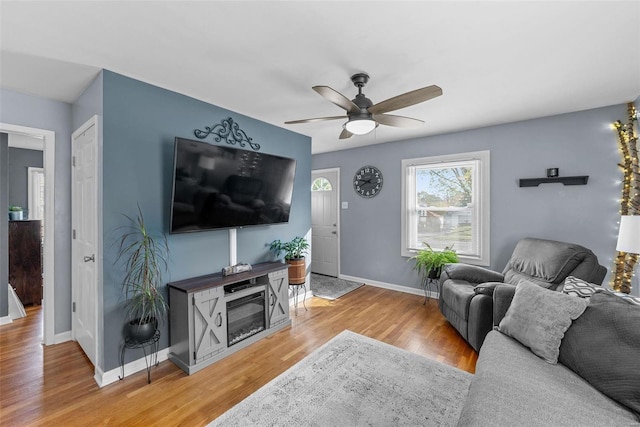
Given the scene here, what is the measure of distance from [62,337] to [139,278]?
142cm

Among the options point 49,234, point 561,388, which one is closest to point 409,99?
point 561,388

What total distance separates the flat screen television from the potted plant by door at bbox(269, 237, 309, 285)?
351mm

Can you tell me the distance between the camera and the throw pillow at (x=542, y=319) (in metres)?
1.63

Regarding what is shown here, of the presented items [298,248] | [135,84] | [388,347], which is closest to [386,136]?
[298,248]

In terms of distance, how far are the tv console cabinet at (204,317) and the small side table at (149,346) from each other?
0.43ft

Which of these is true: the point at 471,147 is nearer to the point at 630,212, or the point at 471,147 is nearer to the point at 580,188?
the point at 580,188

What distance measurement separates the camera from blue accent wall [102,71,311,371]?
224 centimetres

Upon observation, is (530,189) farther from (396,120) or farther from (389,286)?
(389,286)

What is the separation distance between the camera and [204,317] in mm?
2439

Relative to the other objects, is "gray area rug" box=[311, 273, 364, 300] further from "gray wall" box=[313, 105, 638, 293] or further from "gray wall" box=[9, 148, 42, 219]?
"gray wall" box=[9, 148, 42, 219]

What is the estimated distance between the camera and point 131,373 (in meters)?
2.34

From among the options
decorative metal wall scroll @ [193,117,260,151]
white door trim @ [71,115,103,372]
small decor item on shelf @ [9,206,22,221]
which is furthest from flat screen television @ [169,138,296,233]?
small decor item on shelf @ [9,206,22,221]

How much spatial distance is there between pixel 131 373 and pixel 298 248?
2090 millimetres

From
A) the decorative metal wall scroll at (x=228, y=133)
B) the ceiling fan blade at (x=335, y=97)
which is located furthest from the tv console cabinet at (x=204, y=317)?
the ceiling fan blade at (x=335, y=97)
